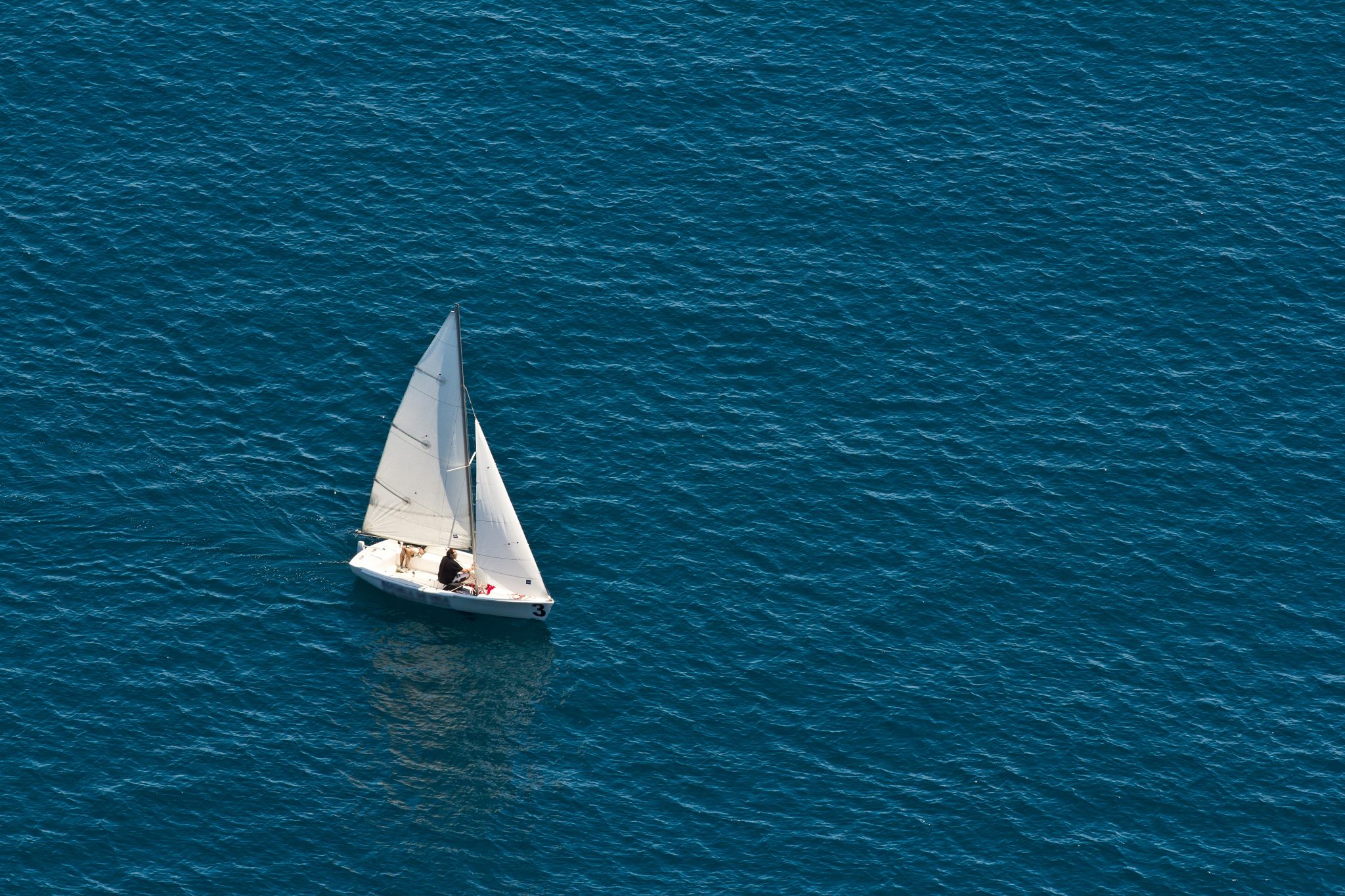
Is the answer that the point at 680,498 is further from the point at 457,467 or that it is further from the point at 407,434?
the point at 407,434

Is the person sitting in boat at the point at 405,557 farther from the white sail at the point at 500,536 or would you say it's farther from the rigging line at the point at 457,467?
the rigging line at the point at 457,467

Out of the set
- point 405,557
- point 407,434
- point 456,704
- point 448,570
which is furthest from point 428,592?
point 407,434

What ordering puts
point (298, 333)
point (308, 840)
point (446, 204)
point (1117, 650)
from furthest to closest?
1. point (446, 204)
2. point (298, 333)
3. point (1117, 650)
4. point (308, 840)

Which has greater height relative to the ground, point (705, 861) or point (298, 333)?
point (298, 333)

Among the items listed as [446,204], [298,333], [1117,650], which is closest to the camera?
[1117,650]

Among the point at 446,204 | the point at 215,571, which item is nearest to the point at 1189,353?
the point at 446,204

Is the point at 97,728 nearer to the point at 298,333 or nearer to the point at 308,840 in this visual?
the point at 308,840

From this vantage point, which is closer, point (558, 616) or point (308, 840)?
point (308, 840)

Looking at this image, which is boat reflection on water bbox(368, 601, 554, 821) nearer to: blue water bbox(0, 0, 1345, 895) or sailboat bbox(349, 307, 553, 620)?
blue water bbox(0, 0, 1345, 895)
